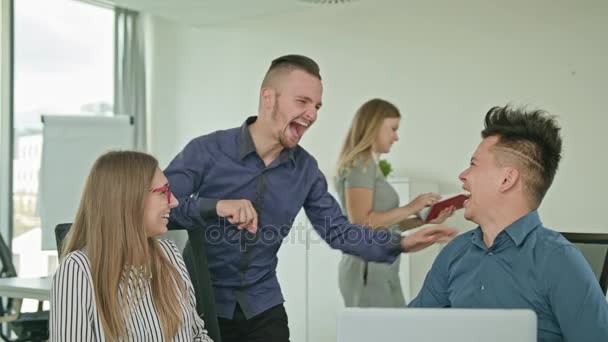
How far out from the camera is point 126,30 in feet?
20.7

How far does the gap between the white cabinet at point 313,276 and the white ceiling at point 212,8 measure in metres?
1.66

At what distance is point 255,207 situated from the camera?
2.42 meters

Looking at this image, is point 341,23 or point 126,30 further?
point 126,30

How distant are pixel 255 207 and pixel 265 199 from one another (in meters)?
0.04

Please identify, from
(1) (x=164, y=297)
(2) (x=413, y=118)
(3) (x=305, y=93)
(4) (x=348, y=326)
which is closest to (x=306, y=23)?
(2) (x=413, y=118)

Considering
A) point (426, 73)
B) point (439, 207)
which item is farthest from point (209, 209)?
point (426, 73)

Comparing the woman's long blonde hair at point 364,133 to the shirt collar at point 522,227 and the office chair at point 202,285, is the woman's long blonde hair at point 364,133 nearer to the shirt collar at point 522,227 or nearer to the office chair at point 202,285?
the office chair at point 202,285

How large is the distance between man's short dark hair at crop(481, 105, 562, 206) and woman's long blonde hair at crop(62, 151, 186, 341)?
872 mm

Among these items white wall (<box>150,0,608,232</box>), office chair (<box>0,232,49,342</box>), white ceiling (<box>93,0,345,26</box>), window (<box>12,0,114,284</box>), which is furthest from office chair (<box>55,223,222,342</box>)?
window (<box>12,0,114,284</box>)

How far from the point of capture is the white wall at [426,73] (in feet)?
14.9

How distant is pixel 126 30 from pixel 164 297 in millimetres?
4863

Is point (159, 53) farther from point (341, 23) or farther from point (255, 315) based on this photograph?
point (255, 315)

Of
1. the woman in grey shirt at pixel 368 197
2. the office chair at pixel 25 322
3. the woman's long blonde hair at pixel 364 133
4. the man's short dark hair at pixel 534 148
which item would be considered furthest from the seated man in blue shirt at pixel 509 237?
the office chair at pixel 25 322

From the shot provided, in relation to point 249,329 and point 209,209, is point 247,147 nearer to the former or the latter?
point 209,209
